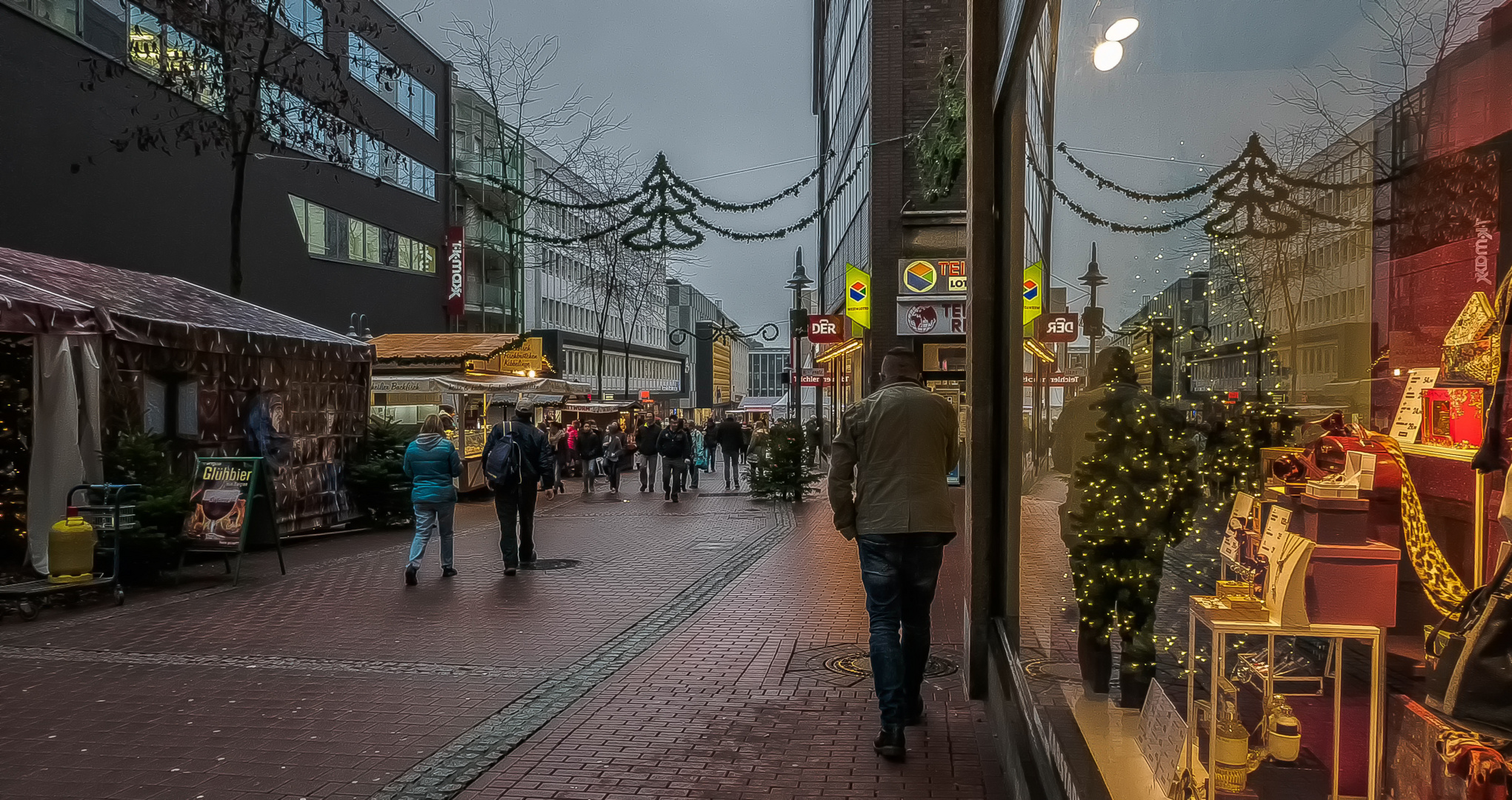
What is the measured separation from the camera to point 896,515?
5.00 meters

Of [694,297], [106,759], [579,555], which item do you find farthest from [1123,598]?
[694,297]

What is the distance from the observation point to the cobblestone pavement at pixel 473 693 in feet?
15.7

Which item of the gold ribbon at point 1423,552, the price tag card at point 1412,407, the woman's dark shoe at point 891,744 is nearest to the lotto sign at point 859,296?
the woman's dark shoe at point 891,744

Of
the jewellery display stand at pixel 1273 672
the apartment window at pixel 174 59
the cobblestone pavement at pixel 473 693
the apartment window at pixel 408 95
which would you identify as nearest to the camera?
the jewellery display stand at pixel 1273 672

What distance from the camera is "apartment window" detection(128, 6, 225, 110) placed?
1647 centimetres

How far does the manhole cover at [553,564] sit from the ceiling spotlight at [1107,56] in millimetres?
8733

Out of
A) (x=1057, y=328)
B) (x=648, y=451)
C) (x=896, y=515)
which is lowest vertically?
(x=648, y=451)

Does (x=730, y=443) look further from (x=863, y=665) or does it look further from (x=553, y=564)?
(x=863, y=665)

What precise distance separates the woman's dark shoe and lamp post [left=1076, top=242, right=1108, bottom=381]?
1867 millimetres

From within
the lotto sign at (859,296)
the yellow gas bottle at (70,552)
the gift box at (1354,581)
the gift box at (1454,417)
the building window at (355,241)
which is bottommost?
the yellow gas bottle at (70,552)

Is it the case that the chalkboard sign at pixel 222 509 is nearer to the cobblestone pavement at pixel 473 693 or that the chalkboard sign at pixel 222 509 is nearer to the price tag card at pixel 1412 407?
the cobblestone pavement at pixel 473 693

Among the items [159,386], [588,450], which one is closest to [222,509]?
[159,386]

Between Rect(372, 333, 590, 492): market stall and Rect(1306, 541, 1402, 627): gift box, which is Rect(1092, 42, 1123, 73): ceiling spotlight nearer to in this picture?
Rect(1306, 541, 1402, 627): gift box

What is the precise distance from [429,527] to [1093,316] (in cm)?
793
